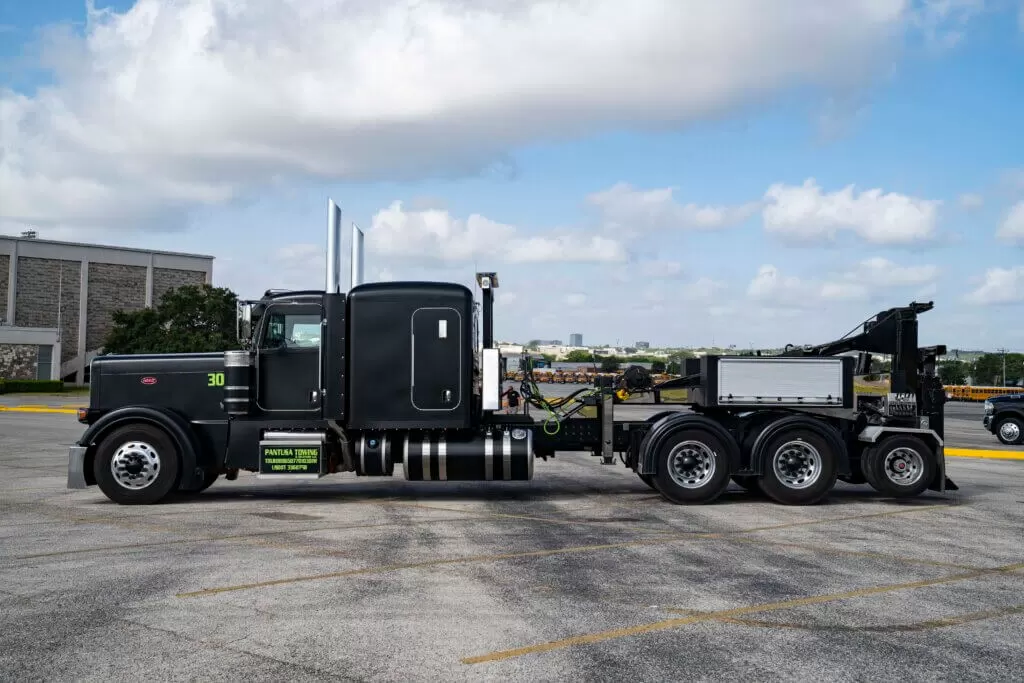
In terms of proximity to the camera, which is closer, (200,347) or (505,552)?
(505,552)

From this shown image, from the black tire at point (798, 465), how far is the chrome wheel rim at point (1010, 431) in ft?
50.7

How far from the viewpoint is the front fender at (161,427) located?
38.6 ft

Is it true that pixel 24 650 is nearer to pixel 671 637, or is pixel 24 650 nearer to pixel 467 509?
pixel 671 637

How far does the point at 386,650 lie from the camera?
5723 mm

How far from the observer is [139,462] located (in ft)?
38.8

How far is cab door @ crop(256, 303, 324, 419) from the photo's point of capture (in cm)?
1212

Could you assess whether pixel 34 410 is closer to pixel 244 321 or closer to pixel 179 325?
pixel 179 325

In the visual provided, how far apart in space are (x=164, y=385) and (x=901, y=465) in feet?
34.4

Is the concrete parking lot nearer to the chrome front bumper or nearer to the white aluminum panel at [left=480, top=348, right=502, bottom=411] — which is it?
the chrome front bumper

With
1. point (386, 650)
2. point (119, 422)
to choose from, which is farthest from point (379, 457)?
point (386, 650)

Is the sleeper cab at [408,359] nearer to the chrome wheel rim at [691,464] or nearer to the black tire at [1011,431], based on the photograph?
the chrome wheel rim at [691,464]

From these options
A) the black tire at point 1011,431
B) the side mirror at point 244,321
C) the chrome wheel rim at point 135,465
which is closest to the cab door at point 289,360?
the side mirror at point 244,321

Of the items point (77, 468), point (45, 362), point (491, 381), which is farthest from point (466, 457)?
point (45, 362)

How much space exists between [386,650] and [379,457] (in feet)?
21.1
